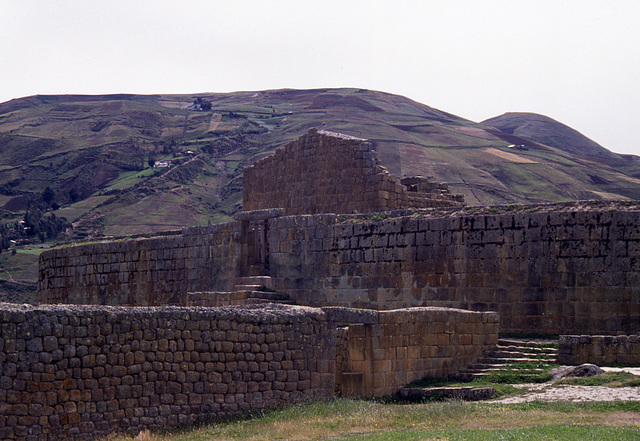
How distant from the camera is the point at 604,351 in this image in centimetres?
1623

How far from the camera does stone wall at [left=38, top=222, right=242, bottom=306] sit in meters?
24.5

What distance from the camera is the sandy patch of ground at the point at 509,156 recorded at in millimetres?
74438

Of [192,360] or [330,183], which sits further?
[330,183]

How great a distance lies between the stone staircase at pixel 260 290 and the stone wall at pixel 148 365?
6469mm

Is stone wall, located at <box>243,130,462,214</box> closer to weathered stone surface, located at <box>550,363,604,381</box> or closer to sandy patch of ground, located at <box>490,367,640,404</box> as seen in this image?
weathered stone surface, located at <box>550,363,604,381</box>

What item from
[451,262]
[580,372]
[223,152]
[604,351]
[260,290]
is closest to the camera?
[580,372]

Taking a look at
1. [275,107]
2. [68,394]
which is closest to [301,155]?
[68,394]

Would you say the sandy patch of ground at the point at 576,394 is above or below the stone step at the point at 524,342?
below

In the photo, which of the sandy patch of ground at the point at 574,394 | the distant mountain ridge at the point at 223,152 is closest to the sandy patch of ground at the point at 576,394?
the sandy patch of ground at the point at 574,394

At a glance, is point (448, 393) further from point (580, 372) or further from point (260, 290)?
point (260, 290)

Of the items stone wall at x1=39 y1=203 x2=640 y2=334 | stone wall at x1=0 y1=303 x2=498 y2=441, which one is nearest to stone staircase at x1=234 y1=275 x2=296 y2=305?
stone wall at x1=39 y1=203 x2=640 y2=334

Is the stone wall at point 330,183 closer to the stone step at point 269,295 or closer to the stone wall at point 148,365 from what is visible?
the stone step at point 269,295

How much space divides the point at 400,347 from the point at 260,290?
23.6ft

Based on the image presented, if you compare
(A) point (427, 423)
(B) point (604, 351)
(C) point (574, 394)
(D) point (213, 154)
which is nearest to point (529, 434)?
(A) point (427, 423)
